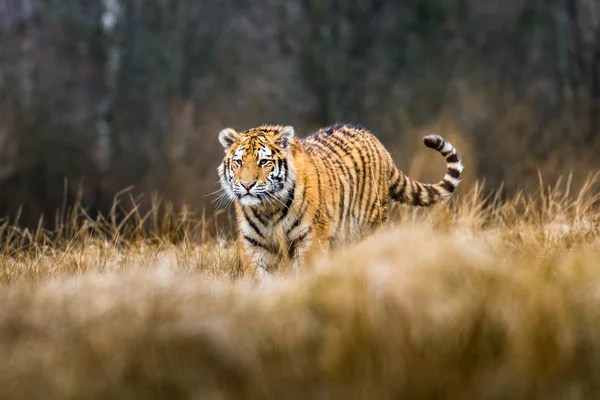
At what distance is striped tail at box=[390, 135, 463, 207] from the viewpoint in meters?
5.85


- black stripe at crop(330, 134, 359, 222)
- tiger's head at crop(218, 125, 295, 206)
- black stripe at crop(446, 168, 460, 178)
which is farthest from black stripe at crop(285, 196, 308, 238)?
black stripe at crop(446, 168, 460, 178)

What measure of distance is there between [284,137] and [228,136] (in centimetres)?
34

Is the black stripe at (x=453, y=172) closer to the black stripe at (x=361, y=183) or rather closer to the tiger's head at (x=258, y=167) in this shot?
the black stripe at (x=361, y=183)

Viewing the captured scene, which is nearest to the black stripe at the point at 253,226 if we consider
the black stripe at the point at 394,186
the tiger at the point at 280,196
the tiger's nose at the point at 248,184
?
the tiger at the point at 280,196

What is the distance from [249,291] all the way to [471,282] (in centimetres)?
107

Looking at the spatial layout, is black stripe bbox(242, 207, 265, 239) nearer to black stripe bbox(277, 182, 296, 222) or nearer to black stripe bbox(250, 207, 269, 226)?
black stripe bbox(250, 207, 269, 226)

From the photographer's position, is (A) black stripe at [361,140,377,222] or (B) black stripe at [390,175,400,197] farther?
(B) black stripe at [390,175,400,197]

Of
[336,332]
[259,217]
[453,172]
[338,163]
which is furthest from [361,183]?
[336,332]

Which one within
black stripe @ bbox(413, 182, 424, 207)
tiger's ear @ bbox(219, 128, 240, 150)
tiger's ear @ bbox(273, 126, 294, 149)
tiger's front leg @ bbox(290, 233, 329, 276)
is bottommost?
tiger's front leg @ bbox(290, 233, 329, 276)

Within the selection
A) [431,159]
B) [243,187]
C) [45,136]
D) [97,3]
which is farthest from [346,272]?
[97,3]

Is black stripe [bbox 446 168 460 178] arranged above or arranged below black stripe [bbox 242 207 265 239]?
above

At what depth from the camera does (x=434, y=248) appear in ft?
10.2

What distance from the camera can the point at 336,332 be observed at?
106 inches

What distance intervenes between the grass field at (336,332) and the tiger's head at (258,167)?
1.36 m
